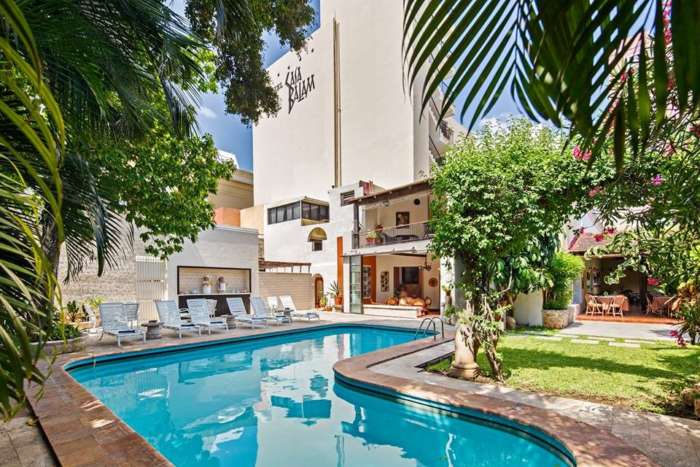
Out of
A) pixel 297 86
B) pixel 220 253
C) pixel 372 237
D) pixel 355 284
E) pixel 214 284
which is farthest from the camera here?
pixel 297 86

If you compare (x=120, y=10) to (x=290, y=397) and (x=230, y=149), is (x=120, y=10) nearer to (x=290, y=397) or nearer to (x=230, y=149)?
(x=290, y=397)

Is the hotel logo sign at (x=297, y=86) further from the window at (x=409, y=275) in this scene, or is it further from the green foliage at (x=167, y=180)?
the green foliage at (x=167, y=180)

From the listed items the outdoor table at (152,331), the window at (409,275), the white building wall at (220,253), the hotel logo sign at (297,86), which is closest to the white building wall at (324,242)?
the window at (409,275)

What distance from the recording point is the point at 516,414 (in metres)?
5.52

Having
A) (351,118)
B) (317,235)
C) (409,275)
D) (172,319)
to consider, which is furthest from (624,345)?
(351,118)

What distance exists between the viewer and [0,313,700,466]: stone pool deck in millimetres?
4207

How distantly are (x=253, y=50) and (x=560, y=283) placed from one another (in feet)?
44.3

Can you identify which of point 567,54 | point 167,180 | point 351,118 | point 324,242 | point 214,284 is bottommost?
point 214,284

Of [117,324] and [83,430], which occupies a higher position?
[117,324]

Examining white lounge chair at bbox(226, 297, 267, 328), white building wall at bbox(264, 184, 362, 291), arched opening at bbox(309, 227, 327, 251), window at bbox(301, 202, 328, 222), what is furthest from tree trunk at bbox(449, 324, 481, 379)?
window at bbox(301, 202, 328, 222)

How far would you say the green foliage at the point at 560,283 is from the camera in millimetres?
14883

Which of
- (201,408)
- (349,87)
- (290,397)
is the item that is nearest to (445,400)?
(290,397)

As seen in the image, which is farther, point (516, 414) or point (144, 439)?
point (516, 414)

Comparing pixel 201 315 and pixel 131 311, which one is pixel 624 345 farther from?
pixel 131 311
